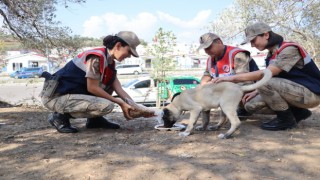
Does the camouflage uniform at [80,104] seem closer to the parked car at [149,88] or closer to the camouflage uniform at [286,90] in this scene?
the camouflage uniform at [286,90]

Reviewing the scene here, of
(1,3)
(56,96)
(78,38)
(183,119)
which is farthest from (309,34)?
(56,96)

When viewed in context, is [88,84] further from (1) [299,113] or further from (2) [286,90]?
(1) [299,113]

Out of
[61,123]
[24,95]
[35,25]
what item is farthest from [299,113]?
[24,95]

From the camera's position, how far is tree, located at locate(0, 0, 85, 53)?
809 cm

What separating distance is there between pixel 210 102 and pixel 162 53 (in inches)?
321

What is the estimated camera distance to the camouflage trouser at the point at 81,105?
4105 mm

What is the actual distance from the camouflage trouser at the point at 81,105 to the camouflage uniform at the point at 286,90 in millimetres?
1888

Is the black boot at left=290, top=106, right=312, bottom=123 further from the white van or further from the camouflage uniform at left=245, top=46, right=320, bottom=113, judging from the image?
the white van

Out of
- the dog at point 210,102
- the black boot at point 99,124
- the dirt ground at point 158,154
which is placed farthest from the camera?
the black boot at point 99,124

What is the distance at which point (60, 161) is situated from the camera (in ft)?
9.80

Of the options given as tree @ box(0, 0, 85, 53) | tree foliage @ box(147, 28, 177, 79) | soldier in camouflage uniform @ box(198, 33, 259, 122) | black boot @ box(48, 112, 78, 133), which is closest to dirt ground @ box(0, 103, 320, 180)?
black boot @ box(48, 112, 78, 133)

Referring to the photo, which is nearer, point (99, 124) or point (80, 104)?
point (80, 104)

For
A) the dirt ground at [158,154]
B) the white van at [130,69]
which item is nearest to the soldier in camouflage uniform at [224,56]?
the dirt ground at [158,154]

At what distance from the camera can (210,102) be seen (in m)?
3.96
